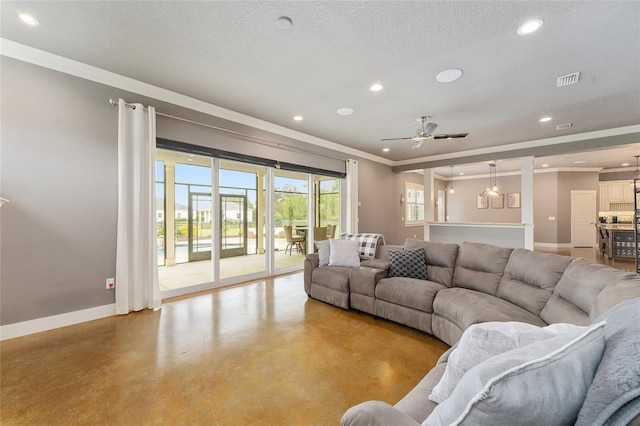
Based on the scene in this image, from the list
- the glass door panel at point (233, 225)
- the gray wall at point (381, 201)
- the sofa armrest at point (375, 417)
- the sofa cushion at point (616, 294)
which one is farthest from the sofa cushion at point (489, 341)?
the gray wall at point (381, 201)

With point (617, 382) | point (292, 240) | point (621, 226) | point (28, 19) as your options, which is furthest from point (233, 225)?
point (621, 226)

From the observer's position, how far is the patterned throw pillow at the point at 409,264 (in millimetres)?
3244

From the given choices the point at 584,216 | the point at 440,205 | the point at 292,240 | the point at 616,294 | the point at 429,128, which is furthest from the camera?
the point at 440,205

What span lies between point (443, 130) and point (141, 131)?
16.8 ft

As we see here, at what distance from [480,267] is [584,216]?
30.6 feet

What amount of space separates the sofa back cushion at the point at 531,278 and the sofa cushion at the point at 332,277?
5.52 feet

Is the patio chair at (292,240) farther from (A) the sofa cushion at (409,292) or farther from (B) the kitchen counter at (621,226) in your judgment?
(B) the kitchen counter at (621,226)

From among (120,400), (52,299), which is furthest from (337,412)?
(52,299)

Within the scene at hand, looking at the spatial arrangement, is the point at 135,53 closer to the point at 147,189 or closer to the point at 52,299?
the point at 147,189

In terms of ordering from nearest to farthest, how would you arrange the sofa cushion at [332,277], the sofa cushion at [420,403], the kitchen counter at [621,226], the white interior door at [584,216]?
the sofa cushion at [420,403] < the sofa cushion at [332,277] < the kitchen counter at [621,226] < the white interior door at [584,216]

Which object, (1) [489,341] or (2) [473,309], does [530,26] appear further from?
(1) [489,341]

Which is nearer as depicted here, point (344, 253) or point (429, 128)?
point (344, 253)

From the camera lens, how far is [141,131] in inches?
131

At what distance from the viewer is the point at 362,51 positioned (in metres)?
2.67
